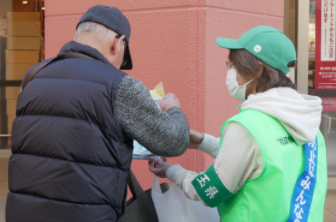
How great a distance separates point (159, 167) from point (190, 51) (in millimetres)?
1426

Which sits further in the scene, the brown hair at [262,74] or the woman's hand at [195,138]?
the woman's hand at [195,138]

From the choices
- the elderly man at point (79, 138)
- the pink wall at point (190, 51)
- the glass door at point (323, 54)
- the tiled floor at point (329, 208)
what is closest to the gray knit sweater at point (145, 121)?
the elderly man at point (79, 138)

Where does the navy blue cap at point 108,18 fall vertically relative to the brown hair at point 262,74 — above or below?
above

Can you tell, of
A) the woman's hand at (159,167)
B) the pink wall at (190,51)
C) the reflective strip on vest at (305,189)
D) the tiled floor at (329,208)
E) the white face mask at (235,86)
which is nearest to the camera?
the reflective strip on vest at (305,189)

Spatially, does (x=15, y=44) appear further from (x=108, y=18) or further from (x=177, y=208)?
(x=177, y=208)

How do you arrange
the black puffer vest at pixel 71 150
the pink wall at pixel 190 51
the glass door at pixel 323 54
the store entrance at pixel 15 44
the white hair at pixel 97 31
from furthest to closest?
1. the store entrance at pixel 15 44
2. the glass door at pixel 323 54
3. the pink wall at pixel 190 51
4. the white hair at pixel 97 31
5. the black puffer vest at pixel 71 150

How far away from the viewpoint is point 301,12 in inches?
194

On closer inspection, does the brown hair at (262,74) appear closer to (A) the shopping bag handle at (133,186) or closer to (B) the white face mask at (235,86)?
(B) the white face mask at (235,86)

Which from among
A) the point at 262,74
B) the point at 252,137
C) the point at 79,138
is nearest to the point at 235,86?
the point at 262,74

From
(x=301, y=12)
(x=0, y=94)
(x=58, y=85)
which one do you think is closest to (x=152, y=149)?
(x=58, y=85)

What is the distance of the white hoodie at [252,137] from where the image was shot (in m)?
1.64

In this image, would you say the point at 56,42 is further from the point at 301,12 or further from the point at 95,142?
the point at 301,12

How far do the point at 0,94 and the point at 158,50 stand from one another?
5332 millimetres

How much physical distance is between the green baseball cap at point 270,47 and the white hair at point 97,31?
59 cm
